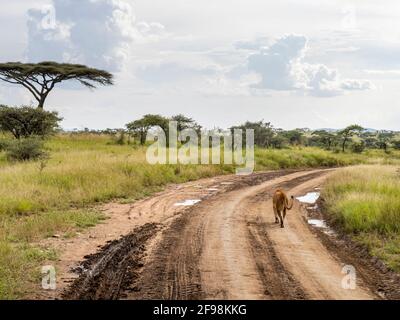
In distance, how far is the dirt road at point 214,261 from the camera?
6414 mm

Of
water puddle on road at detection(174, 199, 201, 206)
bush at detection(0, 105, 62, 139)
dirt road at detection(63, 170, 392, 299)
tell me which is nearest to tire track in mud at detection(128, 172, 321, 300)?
dirt road at detection(63, 170, 392, 299)

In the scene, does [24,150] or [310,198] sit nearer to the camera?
[310,198]

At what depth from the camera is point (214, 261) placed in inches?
311

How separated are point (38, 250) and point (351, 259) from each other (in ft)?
18.1

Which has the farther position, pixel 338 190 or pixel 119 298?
pixel 338 190

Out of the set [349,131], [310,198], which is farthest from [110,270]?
[349,131]

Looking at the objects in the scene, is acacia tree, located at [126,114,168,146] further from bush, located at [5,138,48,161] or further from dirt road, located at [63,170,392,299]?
dirt road, located at [63,170,392,299]

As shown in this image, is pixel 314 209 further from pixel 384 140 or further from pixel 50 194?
pixel 384 140

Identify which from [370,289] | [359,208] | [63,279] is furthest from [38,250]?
[359,208]

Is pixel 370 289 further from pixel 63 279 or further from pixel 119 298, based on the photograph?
pixel 63 279

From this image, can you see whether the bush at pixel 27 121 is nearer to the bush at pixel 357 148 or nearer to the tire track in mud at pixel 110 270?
the tire track in mud at pixel 110 270

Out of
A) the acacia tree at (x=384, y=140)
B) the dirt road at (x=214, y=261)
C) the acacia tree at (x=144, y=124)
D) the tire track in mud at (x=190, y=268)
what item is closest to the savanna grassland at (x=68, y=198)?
the dirt road at (x=214, y=261)

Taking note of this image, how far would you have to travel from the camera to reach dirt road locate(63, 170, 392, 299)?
641 centimetres

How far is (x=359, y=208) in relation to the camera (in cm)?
1134
